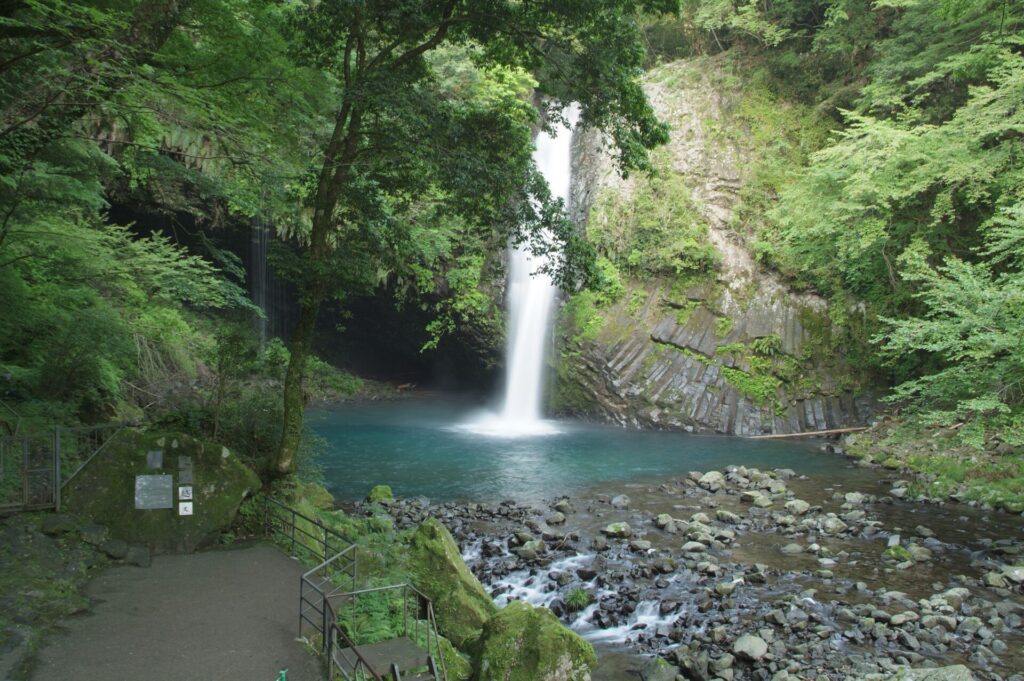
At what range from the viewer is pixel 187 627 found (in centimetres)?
588

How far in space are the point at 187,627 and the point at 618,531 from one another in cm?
703

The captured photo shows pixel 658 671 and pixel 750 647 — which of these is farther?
pixel 750 647

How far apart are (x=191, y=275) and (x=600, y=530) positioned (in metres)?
8.93

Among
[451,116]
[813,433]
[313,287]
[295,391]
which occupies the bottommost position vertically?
[813,433]

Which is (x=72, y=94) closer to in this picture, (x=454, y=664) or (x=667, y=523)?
(x=454, y=664)

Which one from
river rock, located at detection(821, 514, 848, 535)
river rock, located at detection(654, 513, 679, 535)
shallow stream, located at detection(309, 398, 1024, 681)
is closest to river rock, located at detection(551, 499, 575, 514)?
shallow stream, located at detection(309, 398, 1024, 681)

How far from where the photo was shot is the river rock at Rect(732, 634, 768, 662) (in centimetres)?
701

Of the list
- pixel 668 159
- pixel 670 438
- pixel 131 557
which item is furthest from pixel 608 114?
pixel 668 159

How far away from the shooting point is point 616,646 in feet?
25.0

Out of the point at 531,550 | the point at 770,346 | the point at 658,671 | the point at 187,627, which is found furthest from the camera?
the point at 770,346

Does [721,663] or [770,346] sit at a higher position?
[770,346]

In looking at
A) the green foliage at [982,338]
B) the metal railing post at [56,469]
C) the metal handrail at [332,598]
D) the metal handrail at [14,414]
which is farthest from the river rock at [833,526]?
the metal handrail at [14,414]

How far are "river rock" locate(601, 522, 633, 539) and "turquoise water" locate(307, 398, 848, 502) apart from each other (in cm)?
255

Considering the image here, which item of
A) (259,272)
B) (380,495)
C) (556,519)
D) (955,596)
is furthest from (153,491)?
(259,272)
